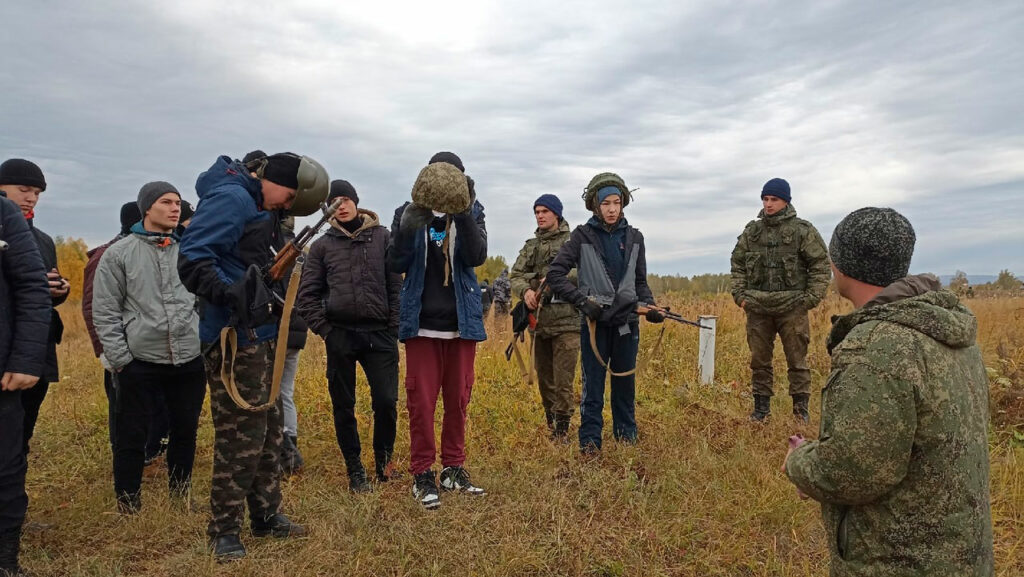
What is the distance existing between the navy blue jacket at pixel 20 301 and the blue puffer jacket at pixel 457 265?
1834 mm

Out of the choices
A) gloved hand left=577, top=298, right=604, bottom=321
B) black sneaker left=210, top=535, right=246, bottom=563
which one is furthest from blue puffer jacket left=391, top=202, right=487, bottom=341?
black sneaker left=210, top=535, right=246, bottom=563

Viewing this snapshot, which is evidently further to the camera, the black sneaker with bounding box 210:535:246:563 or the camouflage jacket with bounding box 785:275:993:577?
the black sneaker with bounding box 210:535:246:563

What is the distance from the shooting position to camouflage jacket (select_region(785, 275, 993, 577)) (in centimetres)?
179

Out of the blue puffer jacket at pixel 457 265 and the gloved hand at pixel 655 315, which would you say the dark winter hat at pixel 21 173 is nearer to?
the blue puffer jacket at pixel 457 265

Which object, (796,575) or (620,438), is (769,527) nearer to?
(796,575)

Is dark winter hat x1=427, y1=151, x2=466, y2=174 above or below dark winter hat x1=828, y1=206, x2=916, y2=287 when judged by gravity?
above

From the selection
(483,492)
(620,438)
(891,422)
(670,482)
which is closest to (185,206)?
(483,492)

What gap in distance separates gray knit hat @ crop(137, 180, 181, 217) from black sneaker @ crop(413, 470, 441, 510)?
8.37 feet

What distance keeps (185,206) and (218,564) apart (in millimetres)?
3329

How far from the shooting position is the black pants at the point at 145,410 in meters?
4.32

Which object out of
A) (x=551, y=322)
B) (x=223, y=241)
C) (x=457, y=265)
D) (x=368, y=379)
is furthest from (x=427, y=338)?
(x=551, y=322)

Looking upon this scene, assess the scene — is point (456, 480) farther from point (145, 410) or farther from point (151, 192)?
point (151, 192)

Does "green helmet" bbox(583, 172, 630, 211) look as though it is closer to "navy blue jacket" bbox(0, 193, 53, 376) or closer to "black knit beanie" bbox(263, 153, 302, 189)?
"black knit beanie" bbox(263, 153, 302, 189)

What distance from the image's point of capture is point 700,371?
304 inches
